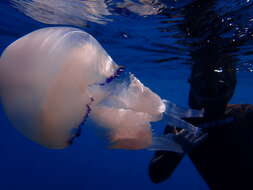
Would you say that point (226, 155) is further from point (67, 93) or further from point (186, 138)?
point (67, 93)

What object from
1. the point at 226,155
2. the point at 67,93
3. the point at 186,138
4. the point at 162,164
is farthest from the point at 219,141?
the point at 67,93

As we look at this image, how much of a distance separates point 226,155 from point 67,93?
3491mm

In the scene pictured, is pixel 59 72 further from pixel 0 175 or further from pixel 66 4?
pixel 0 175

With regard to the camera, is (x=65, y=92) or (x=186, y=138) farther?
(x=186, y=138)

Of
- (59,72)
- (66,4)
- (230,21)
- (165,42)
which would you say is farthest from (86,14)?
(59,72)

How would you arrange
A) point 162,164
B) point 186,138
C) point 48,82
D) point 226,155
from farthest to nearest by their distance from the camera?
point 162,164 → point 226,155 → point 186,138 → point 48,82

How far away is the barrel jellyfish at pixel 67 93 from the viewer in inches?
57.0

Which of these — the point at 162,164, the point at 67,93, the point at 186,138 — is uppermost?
the point at 67,93

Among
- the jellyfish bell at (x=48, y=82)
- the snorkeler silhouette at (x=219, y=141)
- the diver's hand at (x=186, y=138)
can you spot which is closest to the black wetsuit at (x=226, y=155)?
the snorkeler silhouette at (x=219, y=141)

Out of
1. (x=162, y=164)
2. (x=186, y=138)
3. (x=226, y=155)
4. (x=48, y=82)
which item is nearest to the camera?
(x=48, y=82)

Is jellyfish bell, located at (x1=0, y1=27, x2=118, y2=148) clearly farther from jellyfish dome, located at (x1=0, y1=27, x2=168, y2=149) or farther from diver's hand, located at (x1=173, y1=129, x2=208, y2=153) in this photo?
diver's hand, located at (x1=173, y1=129, x2=208, y2=153)

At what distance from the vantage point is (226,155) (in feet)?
13.6

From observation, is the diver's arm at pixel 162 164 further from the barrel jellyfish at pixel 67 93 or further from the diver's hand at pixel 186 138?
the barrel jellyfish at pixel 67 93

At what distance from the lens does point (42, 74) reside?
145 cm
